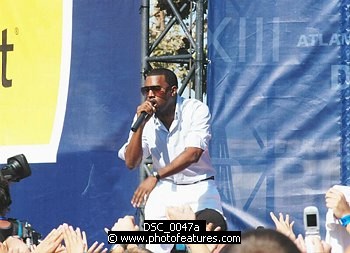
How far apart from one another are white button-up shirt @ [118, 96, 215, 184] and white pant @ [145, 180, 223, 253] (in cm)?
5

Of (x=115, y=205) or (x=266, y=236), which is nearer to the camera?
(x=266, y=236)

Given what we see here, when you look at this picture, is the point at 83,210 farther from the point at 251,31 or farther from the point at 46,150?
the point at 251,31

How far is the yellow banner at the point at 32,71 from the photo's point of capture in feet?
26.0

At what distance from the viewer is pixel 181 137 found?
627 cm

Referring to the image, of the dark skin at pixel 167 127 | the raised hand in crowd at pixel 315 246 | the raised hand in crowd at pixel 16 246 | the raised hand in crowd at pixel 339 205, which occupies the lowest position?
the raised hand in crowd at pixel 16 246

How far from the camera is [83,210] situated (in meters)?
7.74

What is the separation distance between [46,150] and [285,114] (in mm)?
2067

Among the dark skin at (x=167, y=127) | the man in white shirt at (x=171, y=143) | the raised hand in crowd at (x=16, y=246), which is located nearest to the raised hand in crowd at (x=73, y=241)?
the raised hand in crowd at (x=16, y=246)

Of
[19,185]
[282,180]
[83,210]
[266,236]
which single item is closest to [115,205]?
[83,210]

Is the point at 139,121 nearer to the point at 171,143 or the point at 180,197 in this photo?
the point at 171,143

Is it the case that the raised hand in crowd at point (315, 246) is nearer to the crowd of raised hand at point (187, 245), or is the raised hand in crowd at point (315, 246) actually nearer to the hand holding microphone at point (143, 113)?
the crowd of raised hand at point (187, 245)

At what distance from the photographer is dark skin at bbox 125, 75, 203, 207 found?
5.92 metres

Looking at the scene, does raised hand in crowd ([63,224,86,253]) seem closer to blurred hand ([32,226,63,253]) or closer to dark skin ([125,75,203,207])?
blurred hand ([32,226,63,253])

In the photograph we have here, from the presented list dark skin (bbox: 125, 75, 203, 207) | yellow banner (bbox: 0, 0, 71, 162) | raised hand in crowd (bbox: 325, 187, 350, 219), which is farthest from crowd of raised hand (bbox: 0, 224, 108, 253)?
yellow banner (bbox: 0, 0, 71, 162)
